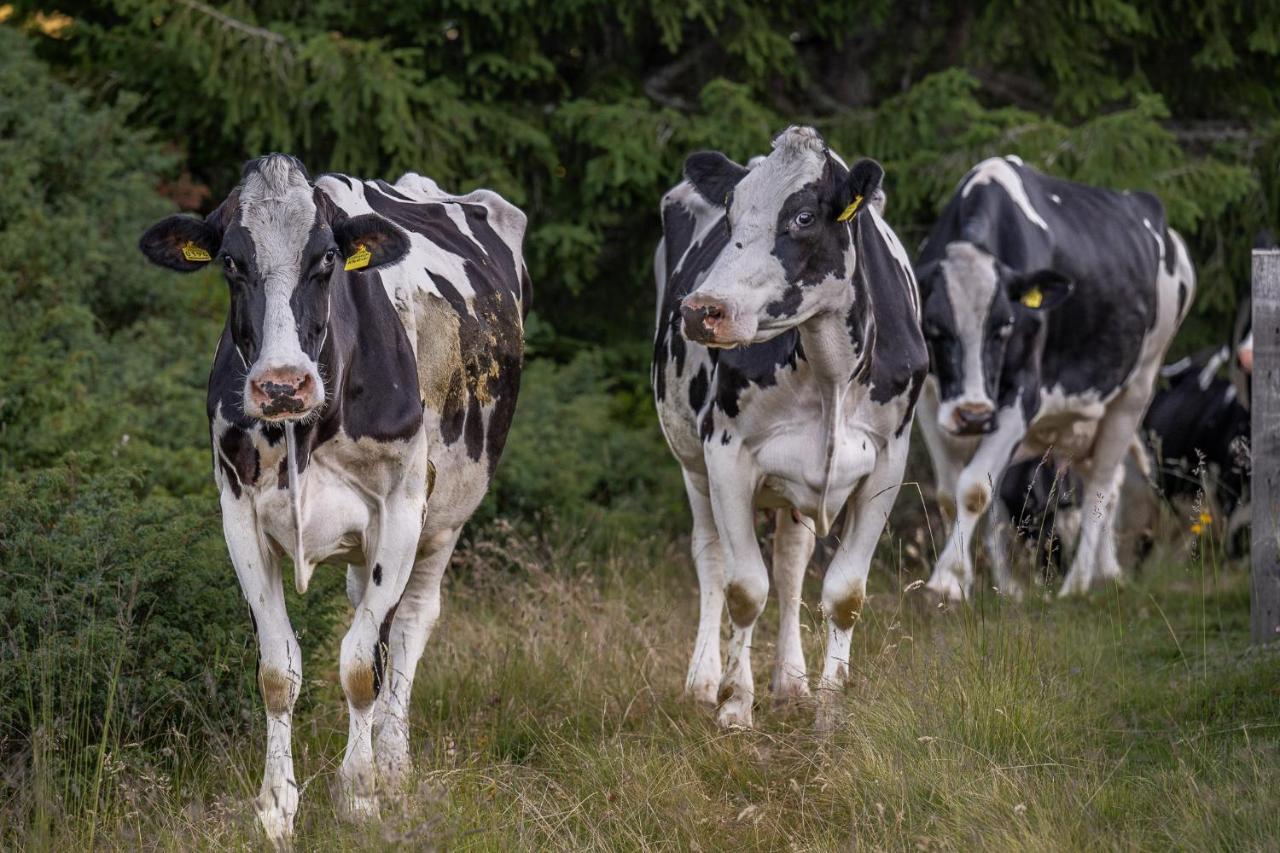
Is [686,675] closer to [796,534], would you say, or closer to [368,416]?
[796,534]

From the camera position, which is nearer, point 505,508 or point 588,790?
point 588,790

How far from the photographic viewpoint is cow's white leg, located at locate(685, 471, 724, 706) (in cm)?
683

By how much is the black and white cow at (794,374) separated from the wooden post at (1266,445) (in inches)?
64.7

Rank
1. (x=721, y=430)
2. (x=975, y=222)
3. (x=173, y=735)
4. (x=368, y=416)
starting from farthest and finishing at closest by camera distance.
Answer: (x=975, y=222), (x=721, y=430), (x=173, y=735), (x=368, y=416)

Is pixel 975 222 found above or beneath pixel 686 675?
above

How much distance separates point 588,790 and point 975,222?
4729mm

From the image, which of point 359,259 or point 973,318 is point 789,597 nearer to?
point 973,318

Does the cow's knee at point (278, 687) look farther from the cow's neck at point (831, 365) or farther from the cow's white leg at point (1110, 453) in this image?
the cow's white leg at point (1110, 453)

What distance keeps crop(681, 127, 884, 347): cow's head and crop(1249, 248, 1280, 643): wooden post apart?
88.4 inches

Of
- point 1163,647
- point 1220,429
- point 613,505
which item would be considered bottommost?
point 613,505

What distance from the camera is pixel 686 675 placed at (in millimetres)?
7078

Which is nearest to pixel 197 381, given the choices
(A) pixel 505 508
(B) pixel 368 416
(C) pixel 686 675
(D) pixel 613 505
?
(A) pixel 505 508

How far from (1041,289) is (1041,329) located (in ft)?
1.22

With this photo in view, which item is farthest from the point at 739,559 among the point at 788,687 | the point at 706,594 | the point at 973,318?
the point at 973,318
